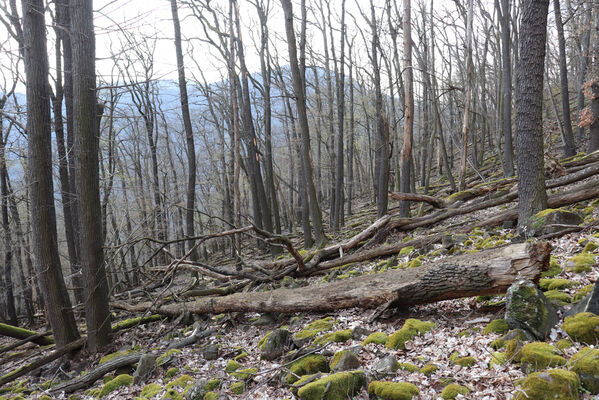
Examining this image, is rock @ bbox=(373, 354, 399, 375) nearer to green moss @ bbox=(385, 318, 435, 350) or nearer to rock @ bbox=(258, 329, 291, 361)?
green moss @ bbox=(385, 318, 435, 350)

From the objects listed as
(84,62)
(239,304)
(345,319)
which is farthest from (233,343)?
(84,62)

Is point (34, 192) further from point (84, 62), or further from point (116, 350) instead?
point (116, 350)

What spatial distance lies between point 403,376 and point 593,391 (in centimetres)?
140

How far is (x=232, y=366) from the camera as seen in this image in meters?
4.61

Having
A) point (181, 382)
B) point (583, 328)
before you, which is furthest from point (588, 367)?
point (181, 382)

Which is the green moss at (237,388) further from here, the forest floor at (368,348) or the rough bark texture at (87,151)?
the rough bark texture at (87,151)

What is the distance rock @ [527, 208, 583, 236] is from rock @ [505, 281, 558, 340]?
105 inches

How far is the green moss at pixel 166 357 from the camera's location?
5.30 metres

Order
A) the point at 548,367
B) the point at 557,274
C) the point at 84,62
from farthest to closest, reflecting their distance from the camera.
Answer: the point at 84,62, the point at 557,274, the point at 548,367

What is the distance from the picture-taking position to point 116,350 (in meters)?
6.43

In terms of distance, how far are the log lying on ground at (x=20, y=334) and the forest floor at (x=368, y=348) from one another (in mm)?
436

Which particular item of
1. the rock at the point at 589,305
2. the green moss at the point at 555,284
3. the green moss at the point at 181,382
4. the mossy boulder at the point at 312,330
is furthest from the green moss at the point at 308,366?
the green moss at the point at 555,284

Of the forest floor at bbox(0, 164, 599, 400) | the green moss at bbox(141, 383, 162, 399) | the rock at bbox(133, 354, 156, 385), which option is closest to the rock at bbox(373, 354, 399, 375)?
the forest floor at bbox(0, 164, 599, 400)

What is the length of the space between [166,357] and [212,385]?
166 centimetres
